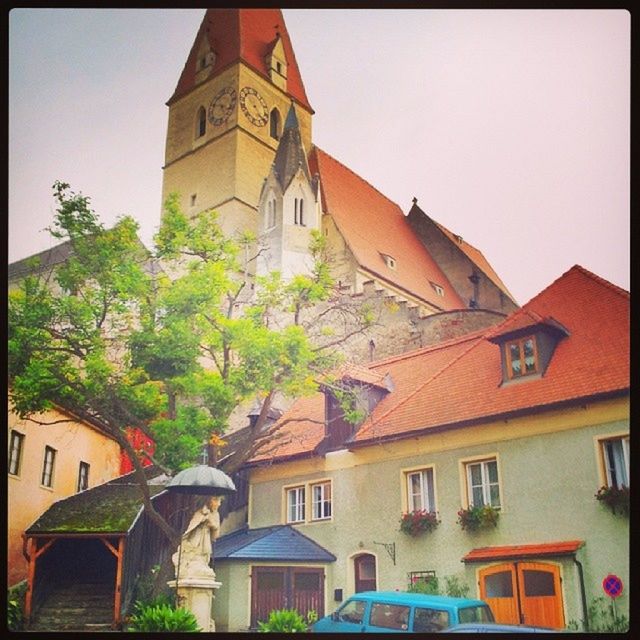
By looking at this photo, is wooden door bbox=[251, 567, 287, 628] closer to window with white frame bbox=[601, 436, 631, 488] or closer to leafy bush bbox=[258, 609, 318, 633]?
leafy bush bbox=[258, 609, 318, 633]

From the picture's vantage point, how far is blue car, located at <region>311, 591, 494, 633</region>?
732cm

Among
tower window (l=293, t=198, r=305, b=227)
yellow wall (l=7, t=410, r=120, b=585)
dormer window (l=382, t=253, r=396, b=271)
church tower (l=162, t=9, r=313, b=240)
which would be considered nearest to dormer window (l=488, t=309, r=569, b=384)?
yellow wall (l=7, t=410, r=120, b=585)

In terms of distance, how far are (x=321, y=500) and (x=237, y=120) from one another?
45.1 feet

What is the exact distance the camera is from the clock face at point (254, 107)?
21.5 metres

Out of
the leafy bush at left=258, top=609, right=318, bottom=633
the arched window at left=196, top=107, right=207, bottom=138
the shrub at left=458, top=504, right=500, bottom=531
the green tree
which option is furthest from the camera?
the arched window at left=196, top=107, right=207, bottom=138

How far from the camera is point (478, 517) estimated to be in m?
8.41

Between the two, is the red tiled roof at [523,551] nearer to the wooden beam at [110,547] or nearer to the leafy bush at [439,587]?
the leafy bush at [439,587]

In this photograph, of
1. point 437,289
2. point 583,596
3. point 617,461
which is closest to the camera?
point 583,596

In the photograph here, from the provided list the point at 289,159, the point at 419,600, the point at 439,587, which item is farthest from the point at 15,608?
the point at 289,159

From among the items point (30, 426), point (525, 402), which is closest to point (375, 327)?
point (525, 402)

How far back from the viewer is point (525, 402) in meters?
8.54

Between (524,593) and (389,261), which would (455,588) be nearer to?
(524,593)

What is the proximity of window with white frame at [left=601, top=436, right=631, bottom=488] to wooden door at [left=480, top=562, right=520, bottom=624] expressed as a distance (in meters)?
1.31
